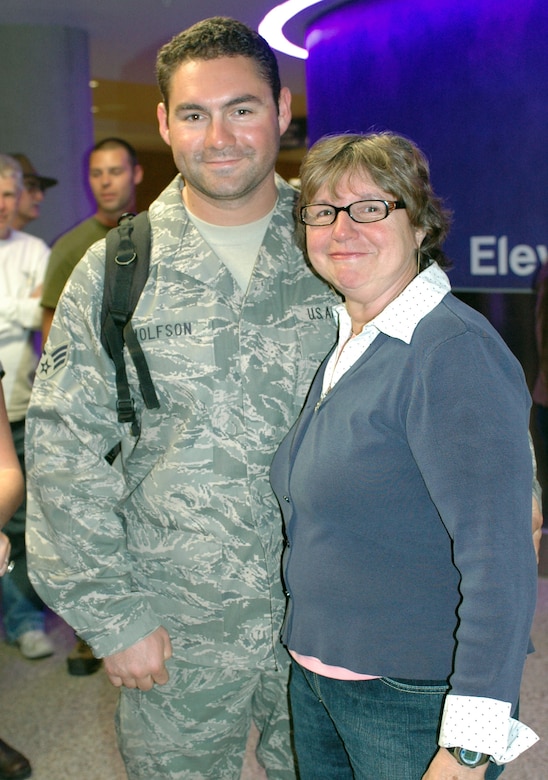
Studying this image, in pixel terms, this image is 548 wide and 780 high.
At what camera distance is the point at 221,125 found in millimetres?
1541

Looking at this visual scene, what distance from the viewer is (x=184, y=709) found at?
1615 mm

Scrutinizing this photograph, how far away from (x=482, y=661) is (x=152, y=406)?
784 mm

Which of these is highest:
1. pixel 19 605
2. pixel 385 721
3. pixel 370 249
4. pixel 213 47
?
pixel 213 47

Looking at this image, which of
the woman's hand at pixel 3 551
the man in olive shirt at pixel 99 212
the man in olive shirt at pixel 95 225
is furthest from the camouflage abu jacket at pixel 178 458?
the man in olive shirt at pixel 99 212

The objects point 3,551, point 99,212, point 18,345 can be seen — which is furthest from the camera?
point 99,212

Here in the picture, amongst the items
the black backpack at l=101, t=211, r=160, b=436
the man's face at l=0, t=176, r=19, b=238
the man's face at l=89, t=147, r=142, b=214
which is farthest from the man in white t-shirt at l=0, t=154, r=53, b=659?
the black backpack at l=101, t=211, r=160, b=436

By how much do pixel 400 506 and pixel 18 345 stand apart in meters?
2.41

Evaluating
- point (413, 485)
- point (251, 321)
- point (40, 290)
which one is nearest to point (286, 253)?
point (251, 321)

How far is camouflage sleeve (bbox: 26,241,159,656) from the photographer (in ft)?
5.06

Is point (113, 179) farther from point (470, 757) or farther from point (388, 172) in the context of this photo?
point (470, 757)

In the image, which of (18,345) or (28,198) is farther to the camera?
(28,198)

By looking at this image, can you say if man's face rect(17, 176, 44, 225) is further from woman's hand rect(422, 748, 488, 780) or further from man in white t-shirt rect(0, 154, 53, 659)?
woman's hand rect(422, 748, 488, 780)

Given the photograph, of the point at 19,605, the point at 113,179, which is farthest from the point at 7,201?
the point at 19,605

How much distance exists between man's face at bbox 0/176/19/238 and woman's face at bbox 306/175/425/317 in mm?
2249
